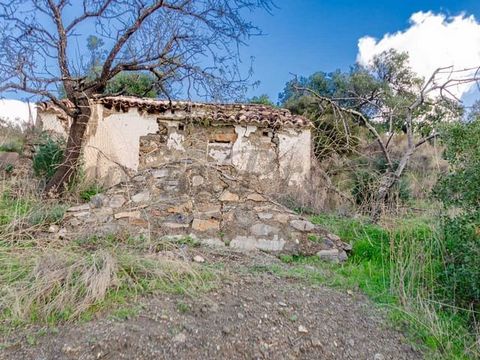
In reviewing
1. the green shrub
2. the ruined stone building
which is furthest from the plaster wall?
the green shrub

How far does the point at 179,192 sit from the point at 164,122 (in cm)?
453

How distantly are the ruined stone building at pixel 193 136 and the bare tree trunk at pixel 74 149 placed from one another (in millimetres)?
1647

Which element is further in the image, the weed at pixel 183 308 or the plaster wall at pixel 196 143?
the plaster wall at pixel 196 143

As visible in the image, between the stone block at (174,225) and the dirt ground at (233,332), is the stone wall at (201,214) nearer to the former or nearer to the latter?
the stone block at (174,225)

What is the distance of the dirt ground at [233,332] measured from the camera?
2.12 meters

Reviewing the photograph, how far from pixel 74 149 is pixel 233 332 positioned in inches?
214

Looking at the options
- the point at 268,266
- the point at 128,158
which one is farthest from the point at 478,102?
the point at 128,158

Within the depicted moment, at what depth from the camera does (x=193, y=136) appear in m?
8.49

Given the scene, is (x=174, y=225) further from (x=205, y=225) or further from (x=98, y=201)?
(x=98, y=201)

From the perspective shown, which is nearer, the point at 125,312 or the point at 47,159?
the point at 125,312

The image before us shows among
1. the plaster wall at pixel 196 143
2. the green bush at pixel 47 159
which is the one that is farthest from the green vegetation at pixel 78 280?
the plaster wall at pixel 196 143

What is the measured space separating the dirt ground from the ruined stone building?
5654mm

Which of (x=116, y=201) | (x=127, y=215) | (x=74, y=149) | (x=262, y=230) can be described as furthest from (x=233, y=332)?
(x=74, y=149)

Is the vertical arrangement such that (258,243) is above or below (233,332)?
above
